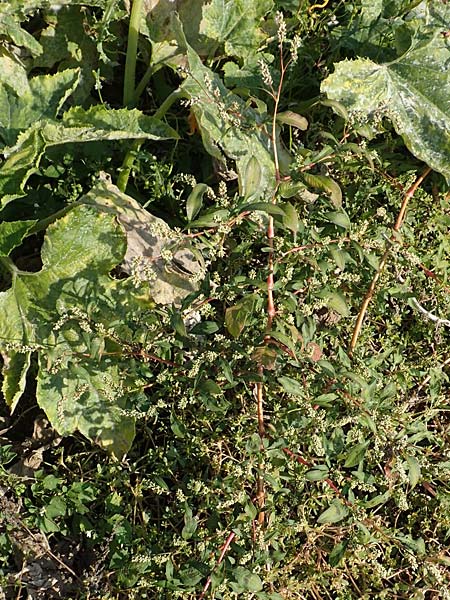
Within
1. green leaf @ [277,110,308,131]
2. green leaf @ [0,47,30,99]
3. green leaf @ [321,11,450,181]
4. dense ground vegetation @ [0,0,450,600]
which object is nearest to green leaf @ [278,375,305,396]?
dense ground vegetation @ [0,0,450,600]

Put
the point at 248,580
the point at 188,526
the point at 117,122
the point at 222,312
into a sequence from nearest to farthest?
the point at 248,580
the point at 188,526
the point at 117,122
the point at 222,312

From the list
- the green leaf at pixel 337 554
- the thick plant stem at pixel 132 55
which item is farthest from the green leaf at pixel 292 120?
the green leaf at pixel 337 554

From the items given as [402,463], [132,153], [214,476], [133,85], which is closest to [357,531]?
[402,463]

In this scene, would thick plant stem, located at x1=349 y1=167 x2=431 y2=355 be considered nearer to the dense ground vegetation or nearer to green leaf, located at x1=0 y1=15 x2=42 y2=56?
the dense ground vegetation

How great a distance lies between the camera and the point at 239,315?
89.0 inches

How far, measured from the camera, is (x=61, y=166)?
2926 millimetres

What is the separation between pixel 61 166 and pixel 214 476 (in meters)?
1.20

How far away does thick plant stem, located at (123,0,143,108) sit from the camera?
9.42ft

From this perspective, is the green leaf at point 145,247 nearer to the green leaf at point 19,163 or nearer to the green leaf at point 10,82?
the green leaf at point 19,163

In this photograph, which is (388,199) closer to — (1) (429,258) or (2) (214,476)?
(1) (429,258)

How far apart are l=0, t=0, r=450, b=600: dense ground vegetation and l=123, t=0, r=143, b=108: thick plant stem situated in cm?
1

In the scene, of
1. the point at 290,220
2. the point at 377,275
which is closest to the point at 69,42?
the point at 290,220

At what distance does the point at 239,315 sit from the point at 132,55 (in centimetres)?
118

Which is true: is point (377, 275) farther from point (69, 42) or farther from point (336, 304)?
point (69, 42)
